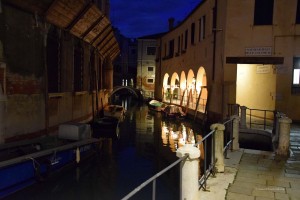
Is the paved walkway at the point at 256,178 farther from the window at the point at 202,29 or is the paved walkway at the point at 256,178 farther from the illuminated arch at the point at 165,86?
the illuminated arch at the point at 165,86

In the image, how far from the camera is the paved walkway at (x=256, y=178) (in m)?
5.92

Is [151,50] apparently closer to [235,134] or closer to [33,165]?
[235,134]

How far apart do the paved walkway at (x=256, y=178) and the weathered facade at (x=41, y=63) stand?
706cm

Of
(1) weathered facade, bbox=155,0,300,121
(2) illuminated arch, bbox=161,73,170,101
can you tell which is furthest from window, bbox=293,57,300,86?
(2) illuminated arch, bbox=161,73,170,101

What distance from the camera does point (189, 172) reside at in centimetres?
501

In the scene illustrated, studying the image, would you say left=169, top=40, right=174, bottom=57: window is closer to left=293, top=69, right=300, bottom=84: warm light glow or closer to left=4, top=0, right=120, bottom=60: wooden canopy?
left=4, top=0, right=120, bottom=60: wooden canopy

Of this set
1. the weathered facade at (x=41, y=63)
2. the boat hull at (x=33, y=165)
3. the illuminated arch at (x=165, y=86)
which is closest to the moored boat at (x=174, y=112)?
the illuminated arch at (x=165, y=86)

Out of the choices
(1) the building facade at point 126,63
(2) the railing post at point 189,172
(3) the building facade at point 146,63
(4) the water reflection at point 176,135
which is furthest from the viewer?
(1) the building facade at point 126,63

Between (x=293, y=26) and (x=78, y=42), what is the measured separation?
11745mm

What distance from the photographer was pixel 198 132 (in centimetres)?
1934

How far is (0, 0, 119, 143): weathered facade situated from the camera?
33.5ft

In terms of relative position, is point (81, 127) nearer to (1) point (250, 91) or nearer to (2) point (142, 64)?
(1) point (250, 91)

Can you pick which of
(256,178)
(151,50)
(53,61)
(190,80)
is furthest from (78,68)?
(151,50)

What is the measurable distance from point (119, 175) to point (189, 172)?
626 centimetres
